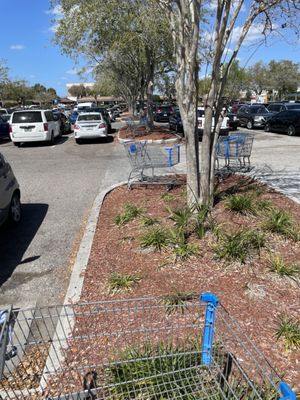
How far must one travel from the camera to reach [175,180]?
8.34 meters

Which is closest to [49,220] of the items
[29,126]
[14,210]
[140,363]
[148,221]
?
[14,210]

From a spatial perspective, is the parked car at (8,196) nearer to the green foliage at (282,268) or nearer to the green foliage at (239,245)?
the green foliage at (239,245)

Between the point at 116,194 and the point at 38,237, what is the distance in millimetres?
2401

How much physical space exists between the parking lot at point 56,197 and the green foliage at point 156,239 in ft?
3.70

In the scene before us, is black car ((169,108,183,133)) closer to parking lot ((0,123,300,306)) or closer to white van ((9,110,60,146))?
parking lot ((0,123,300,306))

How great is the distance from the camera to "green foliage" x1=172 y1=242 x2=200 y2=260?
452cm

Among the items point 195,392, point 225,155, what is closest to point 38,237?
point 195,392

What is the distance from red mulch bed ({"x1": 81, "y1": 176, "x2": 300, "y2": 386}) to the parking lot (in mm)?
542

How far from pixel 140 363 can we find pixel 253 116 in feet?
77.2

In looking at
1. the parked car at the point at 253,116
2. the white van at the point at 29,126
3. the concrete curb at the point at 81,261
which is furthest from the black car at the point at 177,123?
the concrete curb at the point at 81,261

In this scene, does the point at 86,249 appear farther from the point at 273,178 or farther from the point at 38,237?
the point at 273,178

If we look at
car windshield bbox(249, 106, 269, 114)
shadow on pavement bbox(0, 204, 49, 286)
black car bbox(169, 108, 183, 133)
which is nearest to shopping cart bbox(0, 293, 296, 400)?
shadow on pavement bbox(0, 204, 49, 286)

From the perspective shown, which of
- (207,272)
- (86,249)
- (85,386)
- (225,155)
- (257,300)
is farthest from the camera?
(225,155)

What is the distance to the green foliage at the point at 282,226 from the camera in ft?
16.3
